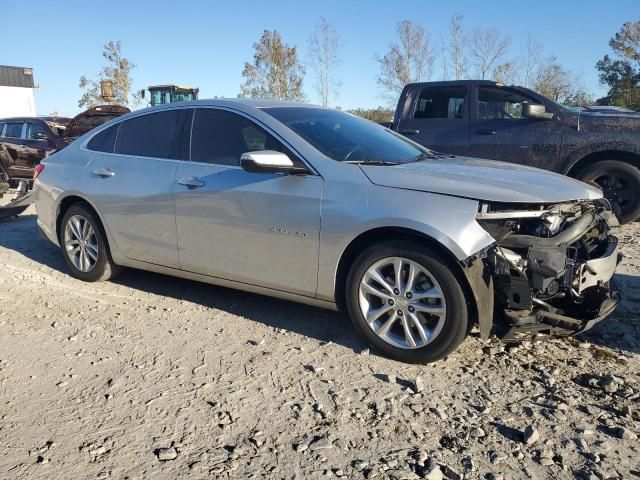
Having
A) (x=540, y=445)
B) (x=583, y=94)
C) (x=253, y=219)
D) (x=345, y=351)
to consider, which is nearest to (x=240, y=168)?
(x=253, y=219)

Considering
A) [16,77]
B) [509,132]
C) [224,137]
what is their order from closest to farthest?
[224,137]
[509,132]
[16,77]

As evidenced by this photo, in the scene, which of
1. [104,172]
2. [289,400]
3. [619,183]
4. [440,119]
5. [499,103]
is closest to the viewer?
[289,400]

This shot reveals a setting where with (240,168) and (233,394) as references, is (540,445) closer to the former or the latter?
(233,394)

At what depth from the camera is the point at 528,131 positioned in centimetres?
723

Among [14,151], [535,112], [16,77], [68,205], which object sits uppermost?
[16,77]

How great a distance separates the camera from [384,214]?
10.9ft

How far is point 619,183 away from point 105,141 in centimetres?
601

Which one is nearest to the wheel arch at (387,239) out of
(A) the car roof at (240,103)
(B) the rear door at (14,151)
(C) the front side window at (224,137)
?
(C) the front side window at (224,137)

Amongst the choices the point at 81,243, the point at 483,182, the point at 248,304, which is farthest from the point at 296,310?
the point at 81,243

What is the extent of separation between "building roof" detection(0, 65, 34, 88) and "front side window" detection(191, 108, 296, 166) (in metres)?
55.9

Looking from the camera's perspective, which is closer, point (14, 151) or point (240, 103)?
point (240, 103)

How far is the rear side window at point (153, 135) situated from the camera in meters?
4.48

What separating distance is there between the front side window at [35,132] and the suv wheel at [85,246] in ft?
23.9

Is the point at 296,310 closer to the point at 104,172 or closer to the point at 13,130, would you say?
the point at 104,172
